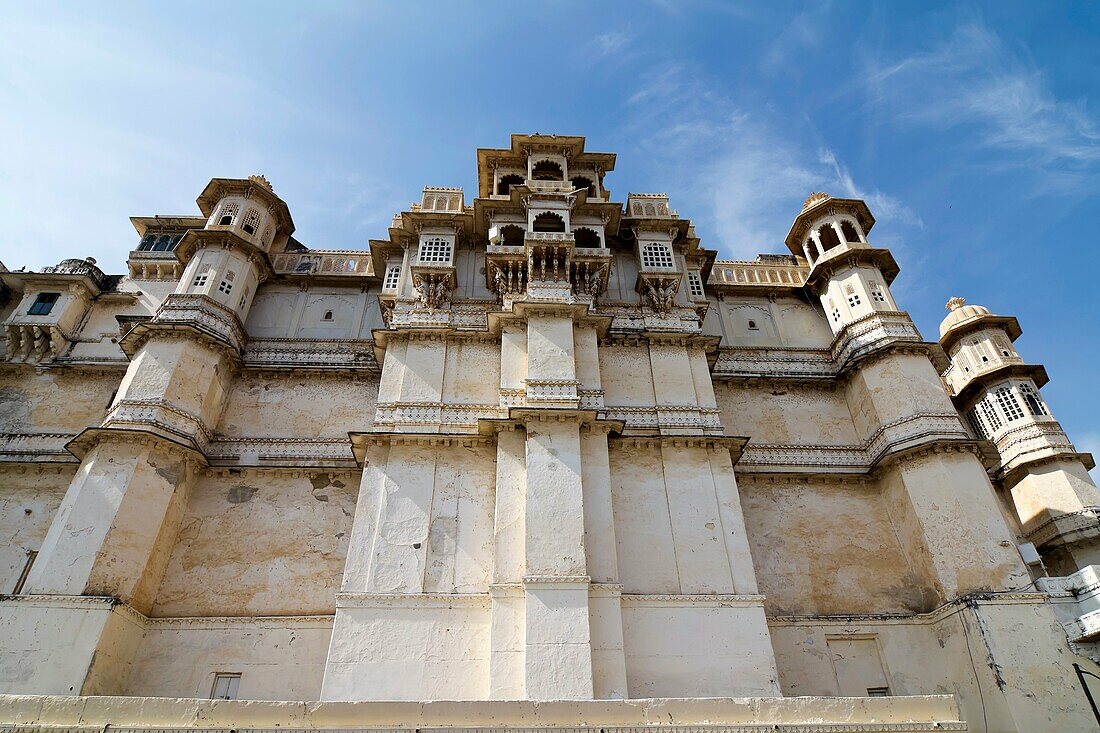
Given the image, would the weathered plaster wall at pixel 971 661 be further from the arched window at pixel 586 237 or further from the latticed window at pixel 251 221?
the latticed window at pixel 251 221

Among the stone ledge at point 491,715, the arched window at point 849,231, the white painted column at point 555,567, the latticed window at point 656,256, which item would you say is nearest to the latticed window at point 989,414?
the arched window at point 849,231

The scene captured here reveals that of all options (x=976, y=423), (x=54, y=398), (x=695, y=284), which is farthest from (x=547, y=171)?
(x=976, y=423)

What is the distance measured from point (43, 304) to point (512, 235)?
54.3 feet

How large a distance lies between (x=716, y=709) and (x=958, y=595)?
31.2 feet

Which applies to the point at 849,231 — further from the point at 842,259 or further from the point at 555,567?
the point at 555,567

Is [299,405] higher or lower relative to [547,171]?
lower

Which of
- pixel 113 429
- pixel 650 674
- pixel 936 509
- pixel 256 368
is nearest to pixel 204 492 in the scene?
pixel 113 429

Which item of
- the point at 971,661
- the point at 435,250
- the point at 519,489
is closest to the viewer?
the point at 971,661

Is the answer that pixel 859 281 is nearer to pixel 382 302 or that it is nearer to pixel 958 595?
pixel 958 595

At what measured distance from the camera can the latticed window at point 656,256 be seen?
69.1ft

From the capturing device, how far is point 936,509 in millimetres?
17062

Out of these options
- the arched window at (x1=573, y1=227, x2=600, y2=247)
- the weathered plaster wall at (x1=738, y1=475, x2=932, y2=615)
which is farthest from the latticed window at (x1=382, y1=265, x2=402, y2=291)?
the weathered plaster wall at (x1=738, y1=475, x2=932, y2=615)

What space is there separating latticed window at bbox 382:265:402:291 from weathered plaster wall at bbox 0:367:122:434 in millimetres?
9079

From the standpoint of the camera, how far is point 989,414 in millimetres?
26047
